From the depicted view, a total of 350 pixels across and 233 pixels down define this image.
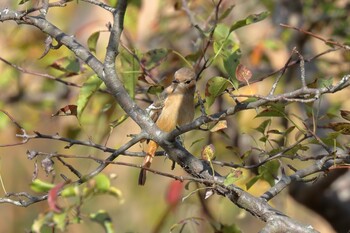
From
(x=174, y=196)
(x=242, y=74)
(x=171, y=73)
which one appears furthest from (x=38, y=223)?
(x=174, y=196)

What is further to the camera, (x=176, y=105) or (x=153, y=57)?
(x=153, y=57)

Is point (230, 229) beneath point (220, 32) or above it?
beneath

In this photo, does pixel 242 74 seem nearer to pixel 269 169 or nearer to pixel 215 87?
pixel 215 87

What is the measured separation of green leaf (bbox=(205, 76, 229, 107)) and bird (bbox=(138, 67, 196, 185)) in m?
0.28

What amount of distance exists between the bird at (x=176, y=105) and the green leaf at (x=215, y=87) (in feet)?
0.92

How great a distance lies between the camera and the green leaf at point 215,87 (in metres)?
1.30

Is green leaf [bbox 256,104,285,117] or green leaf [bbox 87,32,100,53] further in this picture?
green leaf [bbox 87,32,100,53]

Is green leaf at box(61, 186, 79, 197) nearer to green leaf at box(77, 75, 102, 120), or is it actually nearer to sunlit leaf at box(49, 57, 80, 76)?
green leaf at box(77, 75, 102, 120)

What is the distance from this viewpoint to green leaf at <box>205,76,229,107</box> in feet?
4.25

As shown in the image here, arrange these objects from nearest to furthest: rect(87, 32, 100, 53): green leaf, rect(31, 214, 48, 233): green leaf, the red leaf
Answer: rect(31, 214, 48, 233): green leaf
rect(87, 32, 100, 53): green leaf
the red leaf

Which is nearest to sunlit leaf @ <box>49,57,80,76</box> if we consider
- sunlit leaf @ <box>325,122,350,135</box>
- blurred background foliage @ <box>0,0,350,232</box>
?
blurred background foliage @ <box>0,0,350,232</box>

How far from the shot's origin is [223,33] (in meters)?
1.69

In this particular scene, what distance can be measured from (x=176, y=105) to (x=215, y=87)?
1.05 ft

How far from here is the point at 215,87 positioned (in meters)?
1.30
